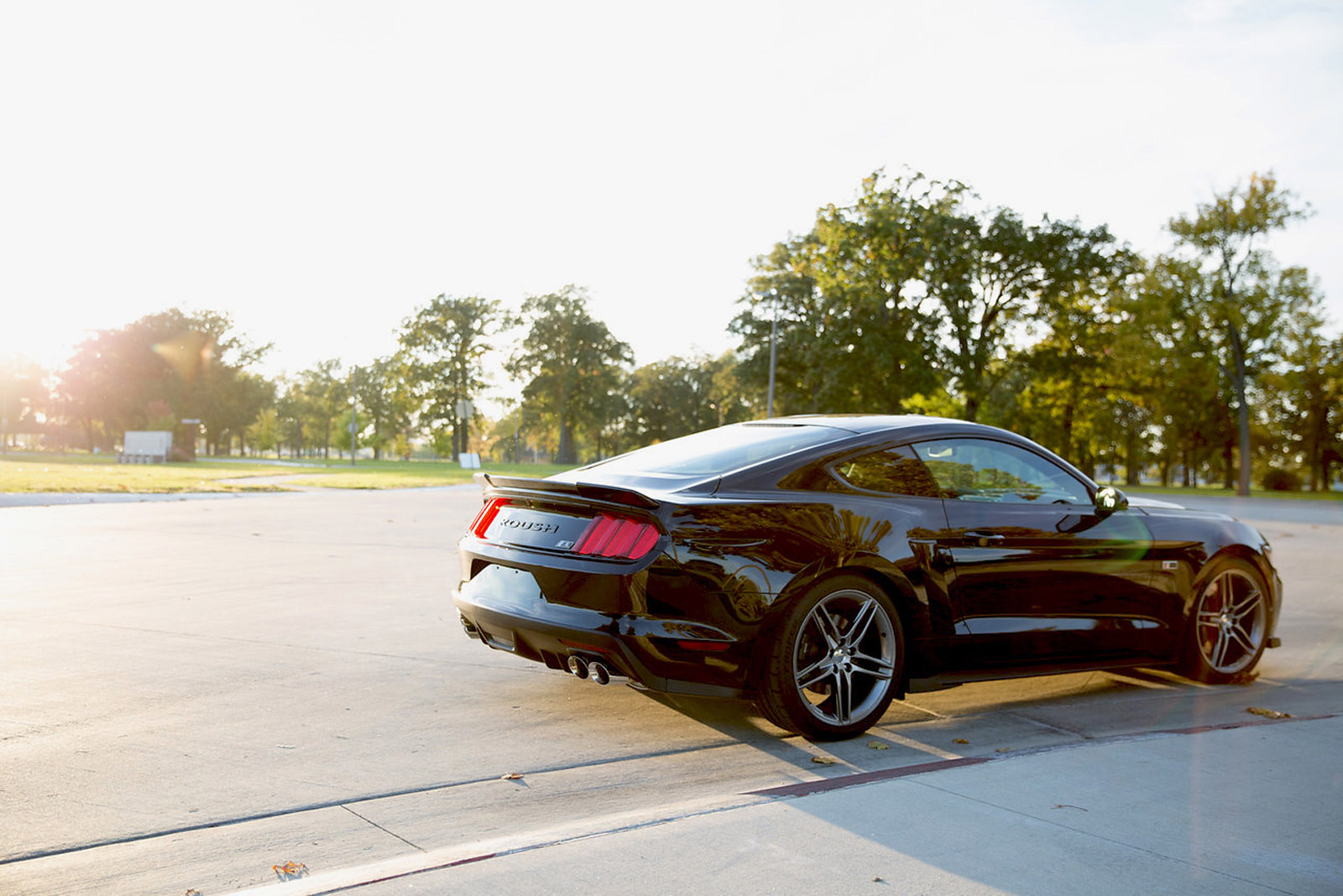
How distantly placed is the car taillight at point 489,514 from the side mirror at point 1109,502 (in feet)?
10.2

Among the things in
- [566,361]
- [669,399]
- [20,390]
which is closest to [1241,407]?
[566,361]

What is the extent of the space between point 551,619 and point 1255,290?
52.1m

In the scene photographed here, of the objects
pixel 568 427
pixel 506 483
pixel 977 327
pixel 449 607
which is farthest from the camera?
pixel 568 427

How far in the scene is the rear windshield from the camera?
502cm

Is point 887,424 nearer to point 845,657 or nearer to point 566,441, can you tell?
point 845,657

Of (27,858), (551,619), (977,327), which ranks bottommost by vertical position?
(27,858)

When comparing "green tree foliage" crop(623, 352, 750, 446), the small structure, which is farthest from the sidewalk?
"green tree foliage" crop(623, 352, 750, 446)

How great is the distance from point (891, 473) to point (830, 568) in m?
0.74

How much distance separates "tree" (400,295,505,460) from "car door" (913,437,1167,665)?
79.1 meters

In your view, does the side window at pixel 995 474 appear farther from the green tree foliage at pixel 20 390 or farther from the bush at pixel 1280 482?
the green tree foliage at pixel 20 390

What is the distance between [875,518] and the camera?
492 centimetres

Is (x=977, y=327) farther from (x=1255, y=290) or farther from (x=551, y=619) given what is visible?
(x=551, y=619)

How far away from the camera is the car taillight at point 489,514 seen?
5262 mm

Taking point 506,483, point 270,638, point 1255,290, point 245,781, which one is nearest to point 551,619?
point 506,483
